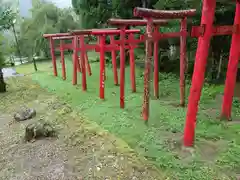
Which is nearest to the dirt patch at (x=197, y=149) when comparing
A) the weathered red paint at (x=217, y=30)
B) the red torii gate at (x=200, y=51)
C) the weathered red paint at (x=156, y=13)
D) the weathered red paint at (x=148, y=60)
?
the red torii gate at (x=200, y=51)

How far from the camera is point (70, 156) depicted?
5840mm

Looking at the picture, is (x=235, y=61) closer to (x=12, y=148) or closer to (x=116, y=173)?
A: (x=116, y=173)

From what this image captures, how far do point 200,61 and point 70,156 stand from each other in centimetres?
345

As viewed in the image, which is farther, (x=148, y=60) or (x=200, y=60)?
(x=148, y=60)

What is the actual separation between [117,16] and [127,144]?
11.9 metres

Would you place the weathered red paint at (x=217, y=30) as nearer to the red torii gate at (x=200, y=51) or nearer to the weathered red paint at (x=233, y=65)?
the red torii gate at (x=200, y=51)

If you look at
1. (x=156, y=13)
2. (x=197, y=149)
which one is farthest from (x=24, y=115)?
(x=197, y=149)

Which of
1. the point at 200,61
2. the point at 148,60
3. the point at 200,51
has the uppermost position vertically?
the point at 200,51

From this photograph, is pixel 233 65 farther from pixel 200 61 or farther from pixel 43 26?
pixel 43 26

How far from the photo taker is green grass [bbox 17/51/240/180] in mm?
5004

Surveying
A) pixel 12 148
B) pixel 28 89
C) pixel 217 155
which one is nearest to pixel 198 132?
pixel 217 155

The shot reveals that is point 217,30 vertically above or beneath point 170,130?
above

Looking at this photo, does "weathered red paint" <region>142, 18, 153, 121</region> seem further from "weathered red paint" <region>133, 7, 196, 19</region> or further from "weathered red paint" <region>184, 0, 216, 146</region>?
"weathered red paint" <region>184, 0, 216, 146</region>

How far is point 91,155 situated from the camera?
5.72 metres
